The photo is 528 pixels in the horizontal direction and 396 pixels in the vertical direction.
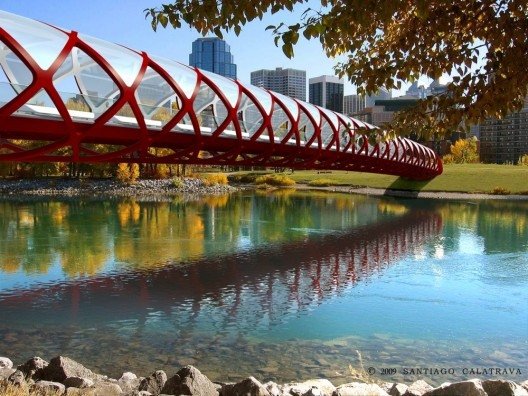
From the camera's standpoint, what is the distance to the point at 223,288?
763 inches

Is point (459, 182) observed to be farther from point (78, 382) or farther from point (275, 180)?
point (78, 382)

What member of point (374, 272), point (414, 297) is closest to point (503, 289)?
point (414, 297)

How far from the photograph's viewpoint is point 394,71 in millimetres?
8227

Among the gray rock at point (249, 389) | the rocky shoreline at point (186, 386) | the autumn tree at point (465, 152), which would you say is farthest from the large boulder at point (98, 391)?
the autumn tree at point (465, 152)

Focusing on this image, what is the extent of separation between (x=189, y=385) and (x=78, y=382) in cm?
177

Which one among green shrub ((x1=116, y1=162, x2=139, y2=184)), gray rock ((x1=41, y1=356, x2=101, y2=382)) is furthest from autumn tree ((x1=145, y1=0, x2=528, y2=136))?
green shrub ((x1=116, y1=162, x2=139, y2=184))

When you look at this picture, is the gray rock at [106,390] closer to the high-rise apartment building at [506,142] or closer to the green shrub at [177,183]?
the green shrub at [177,183]

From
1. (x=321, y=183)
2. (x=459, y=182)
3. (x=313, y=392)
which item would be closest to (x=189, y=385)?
(x=313, y=392)

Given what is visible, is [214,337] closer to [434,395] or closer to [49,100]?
[434,395]

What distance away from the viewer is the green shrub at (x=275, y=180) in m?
92.9

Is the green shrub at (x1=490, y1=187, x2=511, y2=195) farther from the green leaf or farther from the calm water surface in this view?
the green leaf

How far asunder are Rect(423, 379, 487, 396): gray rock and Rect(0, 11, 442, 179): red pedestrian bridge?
11.9ft

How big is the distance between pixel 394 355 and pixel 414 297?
5.73 metres

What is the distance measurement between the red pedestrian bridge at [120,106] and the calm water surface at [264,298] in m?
4.64
